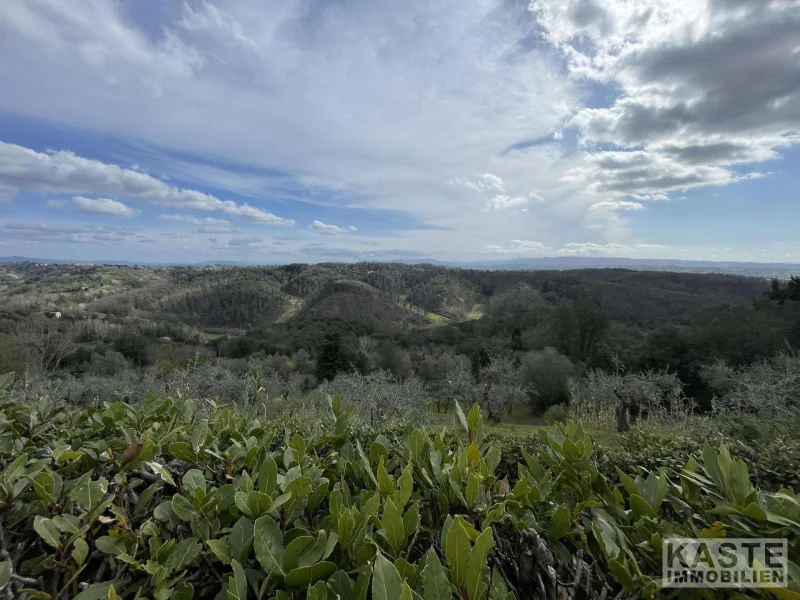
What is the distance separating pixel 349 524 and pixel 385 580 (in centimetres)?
24

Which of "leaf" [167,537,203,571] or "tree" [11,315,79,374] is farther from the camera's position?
"tree" [11,315,79,374]

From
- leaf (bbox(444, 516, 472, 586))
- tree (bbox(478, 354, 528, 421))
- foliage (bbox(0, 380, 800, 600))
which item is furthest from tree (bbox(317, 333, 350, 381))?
Answer: leaf (bbox(444, 516, 472, 586))

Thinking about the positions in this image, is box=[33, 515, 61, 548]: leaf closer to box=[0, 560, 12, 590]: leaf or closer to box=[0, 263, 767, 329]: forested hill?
box=[0, 560, 12, 590]: leaf

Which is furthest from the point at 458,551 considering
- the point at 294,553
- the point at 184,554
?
the point at 184,554

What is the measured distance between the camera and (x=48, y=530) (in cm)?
100

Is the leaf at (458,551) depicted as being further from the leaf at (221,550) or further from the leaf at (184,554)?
the leaf at (184,554)

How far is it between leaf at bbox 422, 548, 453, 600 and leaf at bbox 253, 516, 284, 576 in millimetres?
362

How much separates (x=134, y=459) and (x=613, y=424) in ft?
54.9

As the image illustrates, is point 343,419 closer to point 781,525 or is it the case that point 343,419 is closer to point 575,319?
point 781,525

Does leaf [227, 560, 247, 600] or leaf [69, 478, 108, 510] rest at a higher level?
leaf [69, 478, 108, 510]

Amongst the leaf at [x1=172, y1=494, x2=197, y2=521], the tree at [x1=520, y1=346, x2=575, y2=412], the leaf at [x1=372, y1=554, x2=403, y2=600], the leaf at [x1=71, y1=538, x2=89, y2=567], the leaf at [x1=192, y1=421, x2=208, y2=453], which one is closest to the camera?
the leaf at [x1=372, y1=554, x2=403, y2=600]

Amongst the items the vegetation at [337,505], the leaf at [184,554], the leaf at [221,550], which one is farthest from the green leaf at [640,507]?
the leaf at [184,554]

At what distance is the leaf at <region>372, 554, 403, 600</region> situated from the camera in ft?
2.52

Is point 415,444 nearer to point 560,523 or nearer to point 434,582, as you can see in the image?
point 560,523
